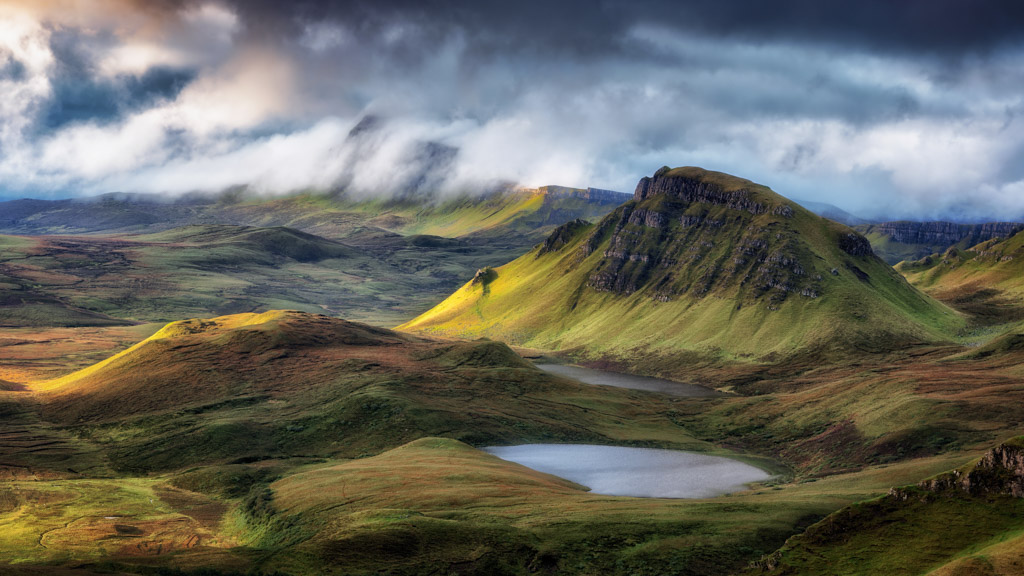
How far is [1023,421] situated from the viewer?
12612cm

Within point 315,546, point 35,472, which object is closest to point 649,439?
point 315,546

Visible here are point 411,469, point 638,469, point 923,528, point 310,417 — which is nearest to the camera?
point 923,528

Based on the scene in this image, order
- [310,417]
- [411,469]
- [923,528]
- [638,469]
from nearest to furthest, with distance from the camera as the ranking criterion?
[923,528]
[411,469]
[638,469]
[310,417]

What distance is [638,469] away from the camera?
13750 centimetres

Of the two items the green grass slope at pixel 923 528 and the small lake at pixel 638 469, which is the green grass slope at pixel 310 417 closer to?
the small lake at pixel 638 469

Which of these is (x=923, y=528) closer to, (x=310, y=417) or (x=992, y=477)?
(x=992, y=477)

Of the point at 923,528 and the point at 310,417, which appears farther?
the point at 310,417

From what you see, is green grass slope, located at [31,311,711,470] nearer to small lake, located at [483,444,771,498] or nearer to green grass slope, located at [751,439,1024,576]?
small lake, located at [483,444,771,498]

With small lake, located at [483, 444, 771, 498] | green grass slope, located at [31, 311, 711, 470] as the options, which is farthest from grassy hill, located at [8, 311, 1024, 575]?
small lake, located at [483, 444, 771, 498]

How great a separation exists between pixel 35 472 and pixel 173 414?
37.4 metres

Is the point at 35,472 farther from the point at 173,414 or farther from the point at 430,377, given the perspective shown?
the point at 430,377

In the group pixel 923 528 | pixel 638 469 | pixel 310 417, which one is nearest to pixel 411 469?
pixel 638 469

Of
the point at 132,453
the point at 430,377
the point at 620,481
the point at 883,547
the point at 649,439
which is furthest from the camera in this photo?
the point at 430,377

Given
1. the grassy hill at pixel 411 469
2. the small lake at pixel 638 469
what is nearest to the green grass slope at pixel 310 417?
the grassy hill at pixel 411 469
